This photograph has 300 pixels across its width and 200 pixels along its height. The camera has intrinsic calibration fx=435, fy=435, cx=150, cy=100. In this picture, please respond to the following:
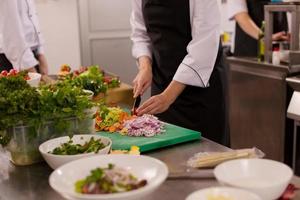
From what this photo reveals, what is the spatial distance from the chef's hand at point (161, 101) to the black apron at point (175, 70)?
0.11m

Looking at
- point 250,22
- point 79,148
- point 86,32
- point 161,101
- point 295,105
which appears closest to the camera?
point 79,148

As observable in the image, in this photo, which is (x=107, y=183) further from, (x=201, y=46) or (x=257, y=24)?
(x=257, y=24)

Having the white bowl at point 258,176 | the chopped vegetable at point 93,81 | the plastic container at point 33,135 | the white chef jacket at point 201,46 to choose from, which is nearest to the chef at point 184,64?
the white chef jacket at point 201,46

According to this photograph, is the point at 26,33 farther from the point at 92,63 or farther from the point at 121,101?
the point at 92,63

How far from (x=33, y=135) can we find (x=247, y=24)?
210 centimetres

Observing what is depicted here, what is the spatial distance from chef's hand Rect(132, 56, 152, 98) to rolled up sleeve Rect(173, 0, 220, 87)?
0.17 meters

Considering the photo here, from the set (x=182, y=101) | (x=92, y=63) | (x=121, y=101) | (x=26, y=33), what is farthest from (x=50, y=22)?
(x=182, y=101)

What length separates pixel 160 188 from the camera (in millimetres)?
1001

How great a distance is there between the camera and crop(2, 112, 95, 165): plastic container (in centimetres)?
117

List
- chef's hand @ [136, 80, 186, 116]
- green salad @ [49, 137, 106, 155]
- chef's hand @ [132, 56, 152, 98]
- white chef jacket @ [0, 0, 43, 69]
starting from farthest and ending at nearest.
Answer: white chef jacket @ [0, 0, 43, 69], chef's hand @ [132, 56, 152, 98], chef's hand @ [136, 80, 186, 116], green salad @ [49, 137, 106, 155]

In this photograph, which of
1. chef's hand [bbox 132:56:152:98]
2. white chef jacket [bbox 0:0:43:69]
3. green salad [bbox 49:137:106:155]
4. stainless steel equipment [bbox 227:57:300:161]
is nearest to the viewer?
green salad [bbox 49:137:106:155]

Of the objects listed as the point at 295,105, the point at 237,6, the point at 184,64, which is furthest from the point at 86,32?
the point at 184,64

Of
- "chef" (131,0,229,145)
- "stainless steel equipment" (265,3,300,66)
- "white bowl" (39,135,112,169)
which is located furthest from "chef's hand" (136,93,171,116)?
"stainless steel equipment" (265,3,300,66)

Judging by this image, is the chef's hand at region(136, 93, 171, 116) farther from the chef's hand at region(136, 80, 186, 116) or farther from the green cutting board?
the green cutting board
